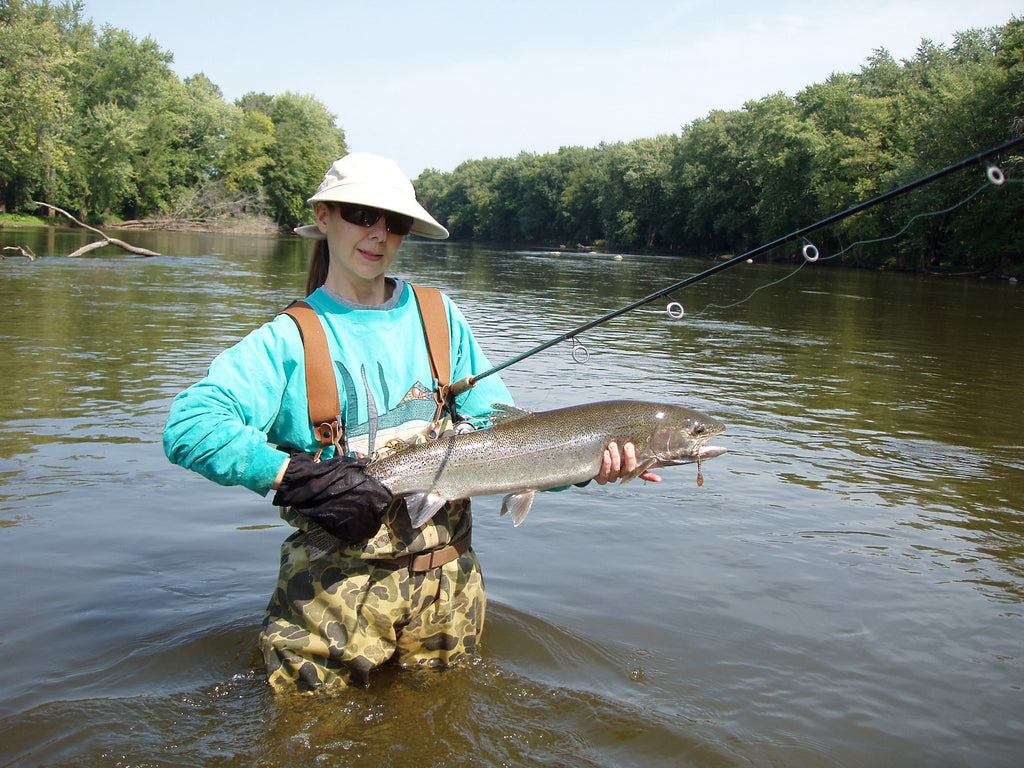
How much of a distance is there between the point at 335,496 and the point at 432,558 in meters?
0.61

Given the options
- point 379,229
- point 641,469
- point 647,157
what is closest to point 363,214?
point 379,229

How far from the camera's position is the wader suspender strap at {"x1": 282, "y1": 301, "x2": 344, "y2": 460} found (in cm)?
314

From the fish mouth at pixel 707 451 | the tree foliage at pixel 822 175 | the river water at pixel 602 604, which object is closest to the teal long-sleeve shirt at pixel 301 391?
the fish mouth at pixel 707 451

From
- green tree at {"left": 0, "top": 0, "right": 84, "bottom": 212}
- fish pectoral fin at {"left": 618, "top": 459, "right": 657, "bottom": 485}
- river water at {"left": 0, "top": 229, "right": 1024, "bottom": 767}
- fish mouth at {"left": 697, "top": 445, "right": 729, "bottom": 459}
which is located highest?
green tree at {"left": 0, "top": 0, "right": 84, "bottom": 212}

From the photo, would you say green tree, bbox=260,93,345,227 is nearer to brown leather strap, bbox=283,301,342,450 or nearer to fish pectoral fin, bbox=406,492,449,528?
brown leather strap, bbox=283,301,342,450

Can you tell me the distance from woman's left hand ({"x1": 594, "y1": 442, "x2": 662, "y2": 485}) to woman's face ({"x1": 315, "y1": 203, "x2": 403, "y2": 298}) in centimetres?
123

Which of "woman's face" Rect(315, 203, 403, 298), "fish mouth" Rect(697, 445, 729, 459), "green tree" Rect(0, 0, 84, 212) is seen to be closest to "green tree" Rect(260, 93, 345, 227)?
"green tree" Rect(0, 0, 84, 212)

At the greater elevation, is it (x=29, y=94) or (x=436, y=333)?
(x=29, y=94)

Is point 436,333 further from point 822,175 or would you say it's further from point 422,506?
point 822,175

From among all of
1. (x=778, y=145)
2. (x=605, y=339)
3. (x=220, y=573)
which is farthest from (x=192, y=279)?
(x=778, y=145)

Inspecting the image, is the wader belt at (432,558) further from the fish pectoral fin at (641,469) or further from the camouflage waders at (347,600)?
the fish pectoral fin at (641,469)

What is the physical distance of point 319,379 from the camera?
3.15m

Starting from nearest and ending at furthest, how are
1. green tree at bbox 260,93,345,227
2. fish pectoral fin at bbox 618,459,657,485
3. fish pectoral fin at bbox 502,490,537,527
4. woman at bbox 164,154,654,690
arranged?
1. woman at bbox 164,154,654,690
2. fish pectoral fin at bbox 502,490,537,527
3. fish pectoral fin at bbox 618,459,657,485
4. green tree at bbox 260,93,345,227

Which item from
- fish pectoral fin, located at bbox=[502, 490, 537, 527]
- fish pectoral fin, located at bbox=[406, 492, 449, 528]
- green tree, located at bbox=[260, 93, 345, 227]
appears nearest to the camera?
fish pectoral fin, located at bbox=[406, 492, 449, 528]
